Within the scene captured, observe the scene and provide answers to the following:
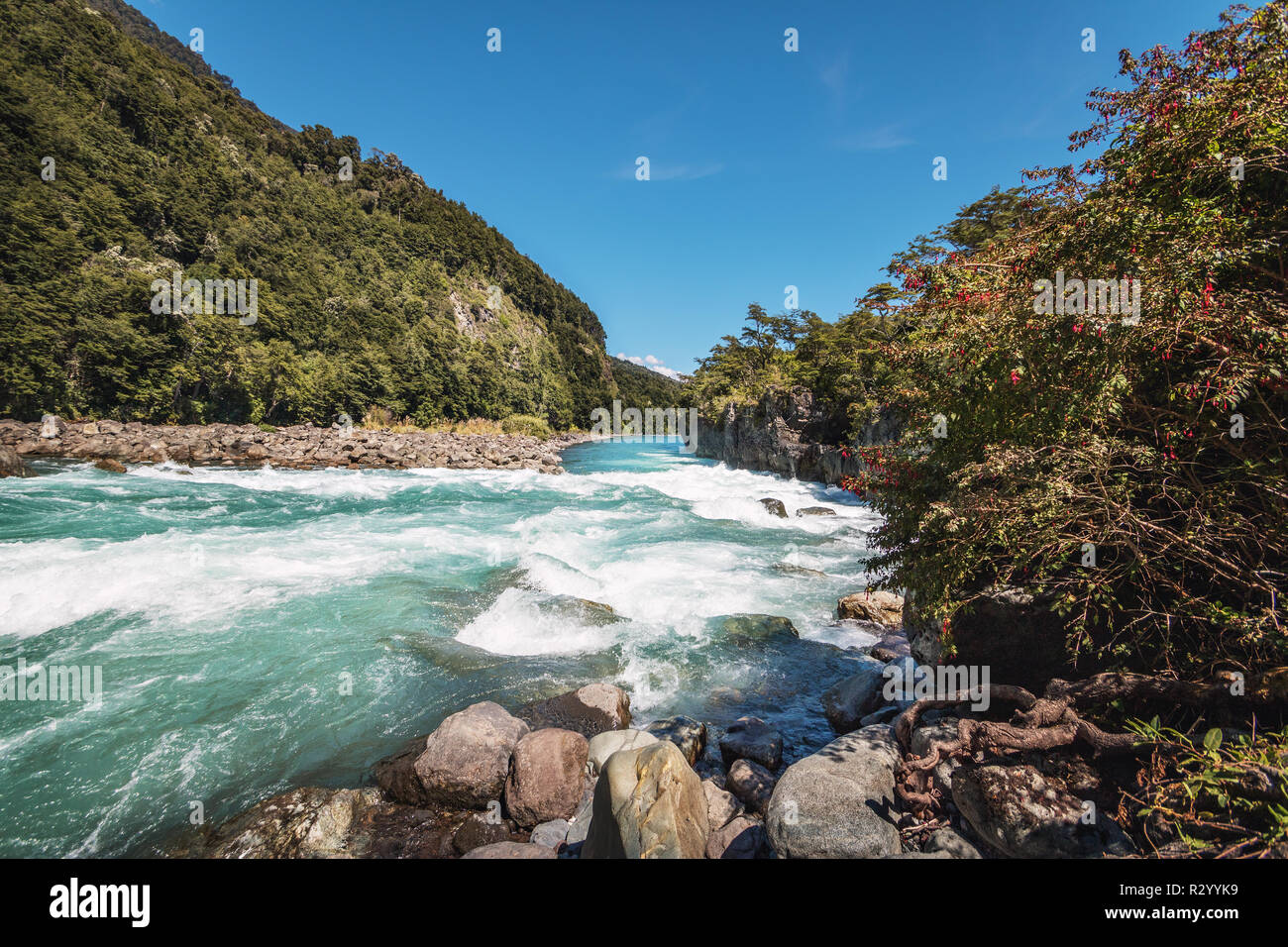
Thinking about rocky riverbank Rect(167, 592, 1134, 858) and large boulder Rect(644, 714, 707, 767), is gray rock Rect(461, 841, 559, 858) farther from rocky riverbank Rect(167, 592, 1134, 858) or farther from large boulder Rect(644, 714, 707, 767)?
large boulder Rect(644, 714, 707, 767)

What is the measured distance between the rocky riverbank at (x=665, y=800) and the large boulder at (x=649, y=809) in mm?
11

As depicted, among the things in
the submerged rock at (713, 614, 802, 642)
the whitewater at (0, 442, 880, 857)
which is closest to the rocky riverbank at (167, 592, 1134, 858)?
the whitewater at (0, 442, 880, 857)

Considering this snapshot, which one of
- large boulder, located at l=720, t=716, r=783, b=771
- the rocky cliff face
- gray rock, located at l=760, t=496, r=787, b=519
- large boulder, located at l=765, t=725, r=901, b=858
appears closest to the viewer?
large boulder, located at l=765, t=725, r=901, b=858

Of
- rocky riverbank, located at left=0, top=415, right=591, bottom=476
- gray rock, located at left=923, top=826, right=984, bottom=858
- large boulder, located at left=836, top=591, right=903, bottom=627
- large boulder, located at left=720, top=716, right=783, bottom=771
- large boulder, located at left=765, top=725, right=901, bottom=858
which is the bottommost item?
large boulder, located at left=720, top=716, right=783, bottom=771

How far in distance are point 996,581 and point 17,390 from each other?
138 ft

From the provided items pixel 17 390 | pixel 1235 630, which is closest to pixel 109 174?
pixel 17 390

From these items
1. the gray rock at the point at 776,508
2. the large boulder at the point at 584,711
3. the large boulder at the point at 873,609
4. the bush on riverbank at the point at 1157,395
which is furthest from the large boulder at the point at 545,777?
the gray rock at the point at 776,508

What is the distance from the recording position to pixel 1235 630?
3.32 m

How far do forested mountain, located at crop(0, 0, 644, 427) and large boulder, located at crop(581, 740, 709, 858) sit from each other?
129ft

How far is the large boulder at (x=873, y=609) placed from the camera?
9.04 m

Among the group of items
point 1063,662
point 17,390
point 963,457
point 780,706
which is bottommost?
point 780,706

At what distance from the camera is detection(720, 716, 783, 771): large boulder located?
203 inches
